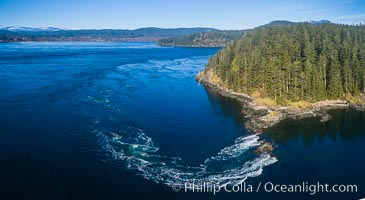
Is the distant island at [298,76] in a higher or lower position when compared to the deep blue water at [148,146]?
higher

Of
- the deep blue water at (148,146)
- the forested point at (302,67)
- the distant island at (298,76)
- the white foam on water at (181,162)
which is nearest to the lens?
the deep blue water at (148,146)

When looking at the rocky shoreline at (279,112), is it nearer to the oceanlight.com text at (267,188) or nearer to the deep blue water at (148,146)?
the deep blue water at (148,146)

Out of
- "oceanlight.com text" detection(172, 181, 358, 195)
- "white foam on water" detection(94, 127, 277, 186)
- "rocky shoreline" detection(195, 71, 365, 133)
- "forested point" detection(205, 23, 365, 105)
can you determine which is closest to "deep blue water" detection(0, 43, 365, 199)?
"white foam on water" detection(94, 127, 277, 186)

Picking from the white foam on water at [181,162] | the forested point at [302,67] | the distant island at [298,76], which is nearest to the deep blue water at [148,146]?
the white foam on water at [181,162]

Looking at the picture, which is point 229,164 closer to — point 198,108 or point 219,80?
point 198,108

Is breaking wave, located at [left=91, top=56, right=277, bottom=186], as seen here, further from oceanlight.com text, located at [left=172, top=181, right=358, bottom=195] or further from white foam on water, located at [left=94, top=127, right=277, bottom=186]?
oceanlight.com text, located at [left=172, top=181, right=358, bottom=195]

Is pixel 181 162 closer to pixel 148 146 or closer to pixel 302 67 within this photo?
pixel 148 146
